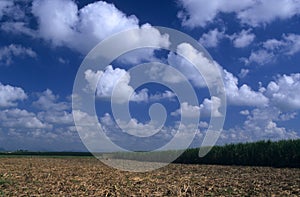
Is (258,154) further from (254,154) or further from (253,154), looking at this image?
(253,154)

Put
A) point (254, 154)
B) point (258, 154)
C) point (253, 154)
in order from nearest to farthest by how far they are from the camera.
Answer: point (258, 154)
point (254, 154)
point (253, 154)

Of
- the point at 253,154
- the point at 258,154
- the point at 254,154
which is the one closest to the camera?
the point at 258,154

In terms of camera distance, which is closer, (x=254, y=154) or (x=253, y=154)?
(x=254, y=154)

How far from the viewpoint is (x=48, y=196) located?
12492 millimetres

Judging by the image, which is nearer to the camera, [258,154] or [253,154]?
[258,154]

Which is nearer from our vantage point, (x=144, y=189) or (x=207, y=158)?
(x=144, y=189)

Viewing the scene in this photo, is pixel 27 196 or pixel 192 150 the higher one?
pixel 192 150

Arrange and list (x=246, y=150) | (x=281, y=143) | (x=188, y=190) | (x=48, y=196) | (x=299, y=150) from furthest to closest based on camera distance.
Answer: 1. (x=246, y=150)
2. (x=281, y=143)
3. (x=299, y=150)
4. (x=188, y=190)
5. (x=48, y=196)

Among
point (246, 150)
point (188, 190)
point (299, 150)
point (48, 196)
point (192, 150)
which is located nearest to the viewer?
point (48, 196)

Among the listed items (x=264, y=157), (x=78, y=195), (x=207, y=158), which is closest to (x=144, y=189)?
(x=78, y=195)

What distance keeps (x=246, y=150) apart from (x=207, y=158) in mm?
6720

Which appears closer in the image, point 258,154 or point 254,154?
point 258,154

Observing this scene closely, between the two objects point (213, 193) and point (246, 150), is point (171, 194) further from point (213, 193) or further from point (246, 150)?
point (246, 150)

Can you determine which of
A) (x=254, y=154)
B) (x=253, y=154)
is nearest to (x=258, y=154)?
(x=254, y=154)
